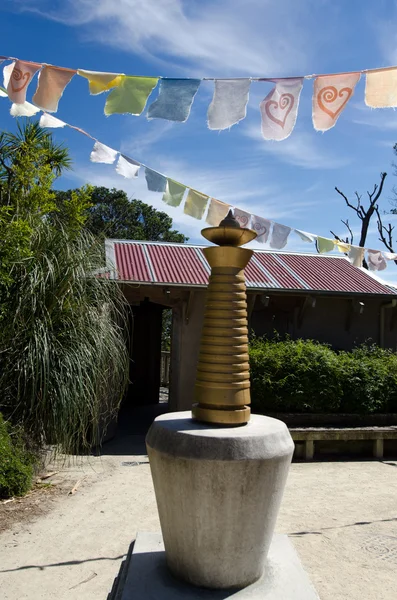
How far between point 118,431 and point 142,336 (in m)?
5.20

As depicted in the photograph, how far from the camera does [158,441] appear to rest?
10.0ft

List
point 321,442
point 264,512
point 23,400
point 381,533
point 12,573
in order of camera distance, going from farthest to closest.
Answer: point 321,442 → point 23,400 → point 381,533 → point 12,573 → point 264,512

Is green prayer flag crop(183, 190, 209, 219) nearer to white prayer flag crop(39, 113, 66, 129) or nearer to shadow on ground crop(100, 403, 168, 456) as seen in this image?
white prayer flag crop(39, 113, 66, 129)

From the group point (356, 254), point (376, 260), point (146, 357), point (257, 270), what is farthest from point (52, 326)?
point (146, 357)

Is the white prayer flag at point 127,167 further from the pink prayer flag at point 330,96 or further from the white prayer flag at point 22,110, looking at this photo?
the pink prayer flag at point 330,96

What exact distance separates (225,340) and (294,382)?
5837 mm

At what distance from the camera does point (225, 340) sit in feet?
10.6

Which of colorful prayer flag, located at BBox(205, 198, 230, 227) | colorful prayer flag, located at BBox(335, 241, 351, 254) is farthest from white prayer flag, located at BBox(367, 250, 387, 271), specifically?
colorful prayer flag, located at BBox(205, 198, 230, 227)

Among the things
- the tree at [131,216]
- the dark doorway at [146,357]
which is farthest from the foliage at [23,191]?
the tree at [131,216]

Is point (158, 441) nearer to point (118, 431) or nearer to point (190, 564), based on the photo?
point (190, 564)

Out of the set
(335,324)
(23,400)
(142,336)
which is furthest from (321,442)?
(142,336)

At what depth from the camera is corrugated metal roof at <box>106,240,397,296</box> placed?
987cm

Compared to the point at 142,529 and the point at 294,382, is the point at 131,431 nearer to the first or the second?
the point at 294,382

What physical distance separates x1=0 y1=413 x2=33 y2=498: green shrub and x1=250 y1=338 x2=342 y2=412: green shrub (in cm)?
404
